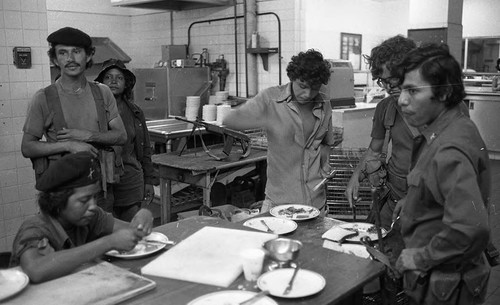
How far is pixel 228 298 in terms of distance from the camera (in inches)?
71.7

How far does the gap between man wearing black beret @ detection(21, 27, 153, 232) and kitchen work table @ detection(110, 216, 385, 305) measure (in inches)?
29.9

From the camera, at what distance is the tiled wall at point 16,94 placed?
4316 millimetres

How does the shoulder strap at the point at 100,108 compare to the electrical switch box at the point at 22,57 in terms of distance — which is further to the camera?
the electrical switch box at the point at 22,57

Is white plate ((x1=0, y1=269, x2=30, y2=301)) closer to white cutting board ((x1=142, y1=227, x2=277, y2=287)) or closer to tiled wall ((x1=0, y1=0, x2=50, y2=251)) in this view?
white cutting board ((x1=142, y1=227, x2=277, y2=287))

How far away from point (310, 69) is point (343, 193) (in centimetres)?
165

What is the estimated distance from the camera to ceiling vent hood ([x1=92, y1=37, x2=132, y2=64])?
7.34 meters

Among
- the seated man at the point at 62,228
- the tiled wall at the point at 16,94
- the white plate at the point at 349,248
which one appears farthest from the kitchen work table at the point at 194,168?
the seated man at the point at 62,228

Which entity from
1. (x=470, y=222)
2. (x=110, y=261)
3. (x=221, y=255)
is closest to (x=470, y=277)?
(x=470, y=222)

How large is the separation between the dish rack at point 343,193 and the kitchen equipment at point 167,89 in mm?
2542

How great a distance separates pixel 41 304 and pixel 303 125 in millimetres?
1932

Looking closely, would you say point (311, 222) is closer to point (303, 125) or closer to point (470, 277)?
point (303, 125)

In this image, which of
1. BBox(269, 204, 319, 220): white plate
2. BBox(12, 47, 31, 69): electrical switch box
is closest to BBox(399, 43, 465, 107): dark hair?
BBox(269, 204, 319, 220): white plate

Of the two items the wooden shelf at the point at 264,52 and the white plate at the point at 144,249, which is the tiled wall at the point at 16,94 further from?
the wooden shelf at the point at 264,52

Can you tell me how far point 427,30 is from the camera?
6.69 metres
